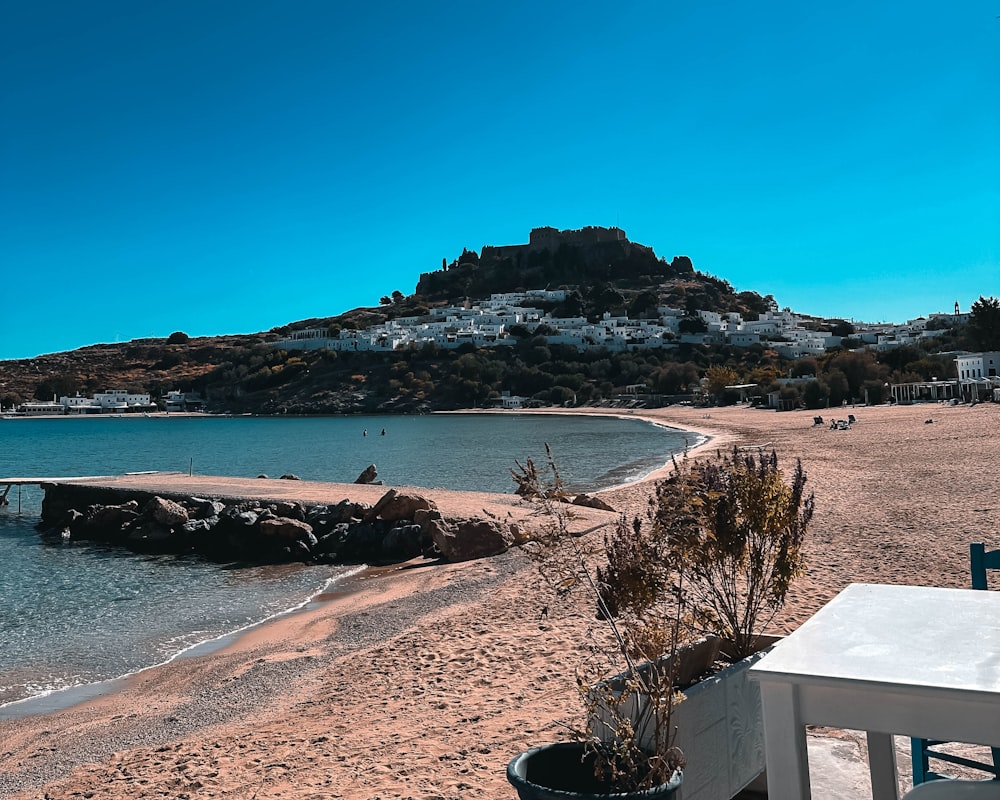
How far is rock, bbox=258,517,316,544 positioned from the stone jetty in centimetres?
2

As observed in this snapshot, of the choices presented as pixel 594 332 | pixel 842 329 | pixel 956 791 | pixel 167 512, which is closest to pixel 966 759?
pixel 956 791

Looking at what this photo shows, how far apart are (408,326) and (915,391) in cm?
9485

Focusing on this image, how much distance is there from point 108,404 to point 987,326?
412 feet

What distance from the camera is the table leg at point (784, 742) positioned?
1.93 meters

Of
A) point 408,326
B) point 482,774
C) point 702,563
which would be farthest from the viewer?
point 408,326

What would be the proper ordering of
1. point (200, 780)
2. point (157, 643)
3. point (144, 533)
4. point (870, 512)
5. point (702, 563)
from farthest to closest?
1. point (144, 533)
2. point (870, 512)
3. point (157, 643)
4. point (200, 780)
5. point (702, 563)

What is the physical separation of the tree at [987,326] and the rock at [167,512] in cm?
7296

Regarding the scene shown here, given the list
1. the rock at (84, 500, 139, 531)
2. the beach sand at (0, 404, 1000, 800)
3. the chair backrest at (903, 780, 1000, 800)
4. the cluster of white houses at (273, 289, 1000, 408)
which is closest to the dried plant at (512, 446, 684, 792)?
the chair backrest at (903, 780, 1000, 800)

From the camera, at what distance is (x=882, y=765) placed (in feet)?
8.23

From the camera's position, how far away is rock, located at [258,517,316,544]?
51.7 ft

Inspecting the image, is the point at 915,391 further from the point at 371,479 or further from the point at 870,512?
the point at 870,512

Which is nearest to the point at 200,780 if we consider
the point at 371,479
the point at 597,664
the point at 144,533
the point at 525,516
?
the point at 597,664

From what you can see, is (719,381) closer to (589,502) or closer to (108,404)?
(589,502)

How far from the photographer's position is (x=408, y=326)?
142 meters
